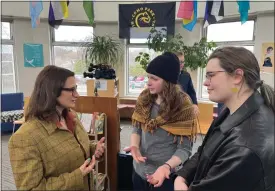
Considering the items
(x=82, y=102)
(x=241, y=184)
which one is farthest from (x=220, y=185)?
(x=82, y=102)

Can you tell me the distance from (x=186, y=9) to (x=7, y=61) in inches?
162

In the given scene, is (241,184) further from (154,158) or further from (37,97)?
(37,97)

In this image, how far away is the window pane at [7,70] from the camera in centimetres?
510

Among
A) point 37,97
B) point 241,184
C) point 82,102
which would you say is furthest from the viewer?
point 82,102

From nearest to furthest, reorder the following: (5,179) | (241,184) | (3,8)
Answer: (241,184) < (5,179) < (3,8)

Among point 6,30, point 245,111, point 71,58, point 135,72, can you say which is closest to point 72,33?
point 71,58

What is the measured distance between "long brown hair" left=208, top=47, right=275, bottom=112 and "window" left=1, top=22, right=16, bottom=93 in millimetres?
5446

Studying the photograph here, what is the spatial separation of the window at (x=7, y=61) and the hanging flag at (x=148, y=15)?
256cm

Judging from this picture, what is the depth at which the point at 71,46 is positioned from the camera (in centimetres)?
567

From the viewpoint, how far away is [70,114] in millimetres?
1369

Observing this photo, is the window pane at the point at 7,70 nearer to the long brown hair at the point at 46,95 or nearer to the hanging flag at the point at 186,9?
the hanging flag at the point at 186,9

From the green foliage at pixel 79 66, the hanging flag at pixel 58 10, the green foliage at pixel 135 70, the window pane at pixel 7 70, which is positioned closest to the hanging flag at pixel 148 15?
the green foliage at pixel 135 70

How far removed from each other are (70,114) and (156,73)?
0.57 metres

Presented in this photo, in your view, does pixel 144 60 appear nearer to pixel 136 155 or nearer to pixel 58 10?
pixel 58 10
